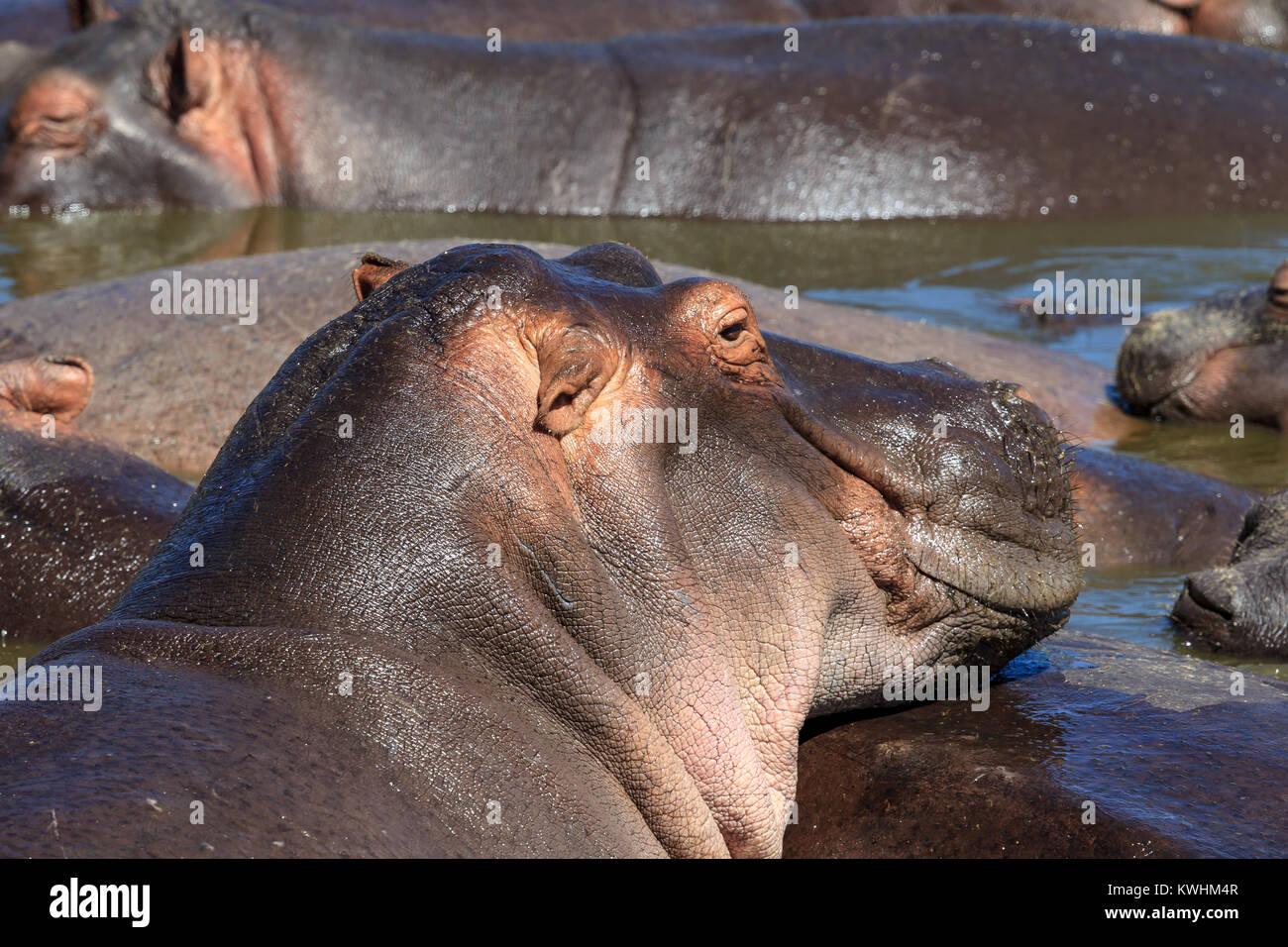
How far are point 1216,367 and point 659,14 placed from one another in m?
7.16

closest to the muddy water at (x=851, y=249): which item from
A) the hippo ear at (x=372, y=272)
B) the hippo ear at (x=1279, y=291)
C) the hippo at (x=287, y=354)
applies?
the hippo ear at (x=1279, y=291)

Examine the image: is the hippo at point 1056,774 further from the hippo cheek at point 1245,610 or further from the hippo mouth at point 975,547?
the hippo cheek at point 1245,610

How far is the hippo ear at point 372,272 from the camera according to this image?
120 inches

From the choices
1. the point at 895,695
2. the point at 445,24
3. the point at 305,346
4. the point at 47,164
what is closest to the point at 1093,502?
the point at 895,695

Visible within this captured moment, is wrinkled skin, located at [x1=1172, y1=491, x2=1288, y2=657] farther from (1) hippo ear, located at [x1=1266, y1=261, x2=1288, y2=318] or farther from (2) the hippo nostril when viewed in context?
(1) hippo ear, located at [x1=1266, y1=261, x2=1288, y2=318]

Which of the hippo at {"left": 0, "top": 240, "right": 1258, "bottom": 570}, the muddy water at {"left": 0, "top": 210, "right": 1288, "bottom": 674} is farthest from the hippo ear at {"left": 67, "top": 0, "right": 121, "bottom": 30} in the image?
the hippo at {"left": 0, "top": 240, "right": 1258, "bottom": 570}

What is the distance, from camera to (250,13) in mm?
9531

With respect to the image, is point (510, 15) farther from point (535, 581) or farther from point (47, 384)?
point (535, 581)

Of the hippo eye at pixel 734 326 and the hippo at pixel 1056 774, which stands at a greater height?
the hippo eye at pixel 734 326

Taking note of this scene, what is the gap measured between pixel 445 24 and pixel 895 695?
1014 cm

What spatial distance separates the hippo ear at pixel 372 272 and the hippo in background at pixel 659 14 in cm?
870

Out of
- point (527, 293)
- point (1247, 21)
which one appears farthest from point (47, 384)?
point (1247, 21)

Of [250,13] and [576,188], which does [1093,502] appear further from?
[250,13]

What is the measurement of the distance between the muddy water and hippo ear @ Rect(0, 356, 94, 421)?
144 inches
